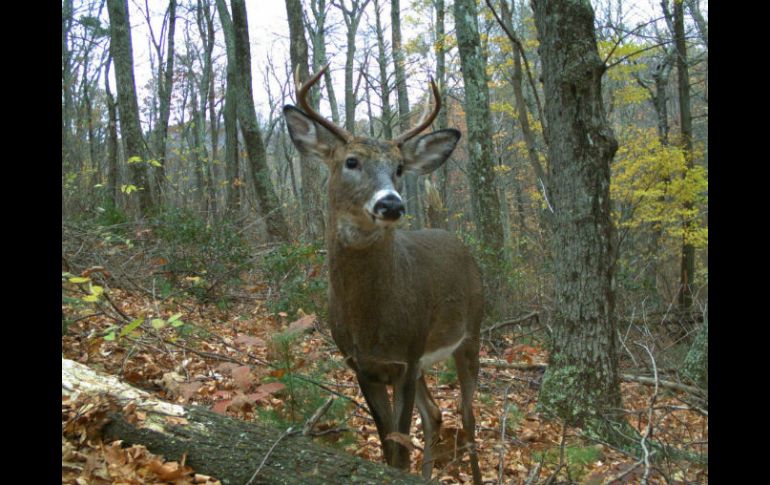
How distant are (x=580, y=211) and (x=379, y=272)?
2000 mm

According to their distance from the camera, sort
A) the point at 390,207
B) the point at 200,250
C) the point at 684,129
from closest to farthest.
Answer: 1. the point at 390,207
2. the point at 200,250
3. the point at 684,129

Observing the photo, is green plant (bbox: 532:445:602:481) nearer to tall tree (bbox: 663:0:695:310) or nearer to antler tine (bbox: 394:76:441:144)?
antler tine (bbox: 394:76:441:144)

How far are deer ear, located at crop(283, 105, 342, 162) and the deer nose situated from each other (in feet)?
3.32

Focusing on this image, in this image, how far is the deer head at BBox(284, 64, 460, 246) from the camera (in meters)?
4.33

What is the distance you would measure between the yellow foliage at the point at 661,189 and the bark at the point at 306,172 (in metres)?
6.34

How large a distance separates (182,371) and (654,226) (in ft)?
40.3

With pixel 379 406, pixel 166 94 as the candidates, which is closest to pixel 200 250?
pixel 379 406

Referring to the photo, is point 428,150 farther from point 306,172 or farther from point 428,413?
point 306,172

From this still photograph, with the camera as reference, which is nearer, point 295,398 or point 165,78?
point 295,398

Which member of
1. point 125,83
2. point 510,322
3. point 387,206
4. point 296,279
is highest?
point 125,83

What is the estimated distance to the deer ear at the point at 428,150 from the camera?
5.20 meters

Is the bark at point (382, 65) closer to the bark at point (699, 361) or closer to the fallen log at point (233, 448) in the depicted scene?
the bark at point (699, 361)

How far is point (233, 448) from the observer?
321 centimetres
